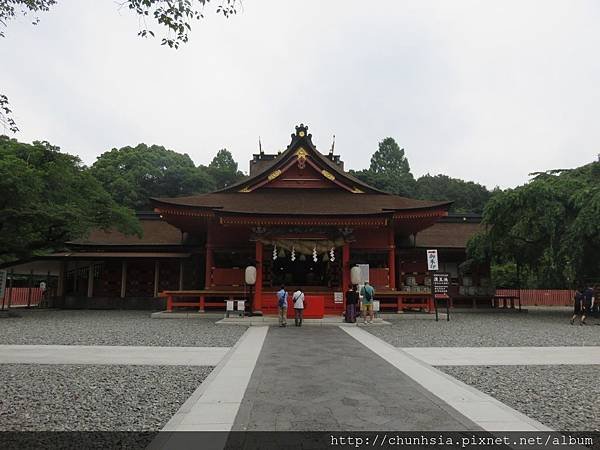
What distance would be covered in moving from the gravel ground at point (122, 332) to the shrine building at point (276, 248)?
9.29 ft

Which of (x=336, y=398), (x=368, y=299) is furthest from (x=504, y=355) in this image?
(x=368, y=299)

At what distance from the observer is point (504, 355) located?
32.3 ft

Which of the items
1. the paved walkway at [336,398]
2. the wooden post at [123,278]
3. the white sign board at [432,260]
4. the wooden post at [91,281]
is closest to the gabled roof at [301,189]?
the white sign board at [432,260]

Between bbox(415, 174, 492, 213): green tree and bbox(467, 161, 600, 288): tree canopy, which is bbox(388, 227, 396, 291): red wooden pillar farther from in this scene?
bbox(415, 174, 492, 213): green tree

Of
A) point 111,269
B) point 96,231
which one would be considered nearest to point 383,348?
point 111,269

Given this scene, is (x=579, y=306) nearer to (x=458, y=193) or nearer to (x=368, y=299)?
(x=368, y=299)

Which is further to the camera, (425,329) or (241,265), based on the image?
(241,265)

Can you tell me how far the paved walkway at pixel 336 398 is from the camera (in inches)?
190

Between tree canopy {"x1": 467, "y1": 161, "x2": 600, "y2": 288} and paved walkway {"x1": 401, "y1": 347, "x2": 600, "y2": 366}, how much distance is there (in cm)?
887

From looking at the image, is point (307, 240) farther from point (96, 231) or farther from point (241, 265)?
point (96, 231)

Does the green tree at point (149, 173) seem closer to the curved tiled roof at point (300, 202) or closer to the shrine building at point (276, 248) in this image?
the shrine building at point (276, 248)

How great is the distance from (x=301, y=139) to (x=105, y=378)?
698 inches

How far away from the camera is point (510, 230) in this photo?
71.8 feet

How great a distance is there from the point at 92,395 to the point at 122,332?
789 cm
